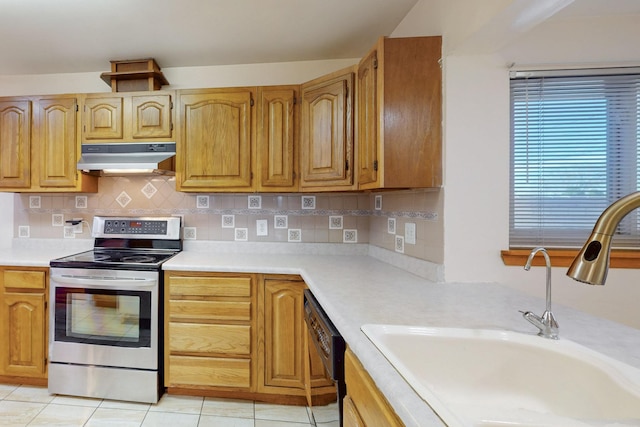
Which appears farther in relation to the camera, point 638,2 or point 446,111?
point 446,111

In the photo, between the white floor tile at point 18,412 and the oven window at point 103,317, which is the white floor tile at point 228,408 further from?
the white floor tile at point 18,412

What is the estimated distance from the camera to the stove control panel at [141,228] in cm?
230

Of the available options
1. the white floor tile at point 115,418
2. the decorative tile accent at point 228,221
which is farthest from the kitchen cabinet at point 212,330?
the decorative tile accent at point 228,221

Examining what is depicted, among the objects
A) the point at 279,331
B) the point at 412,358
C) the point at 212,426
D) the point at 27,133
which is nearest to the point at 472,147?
the point at 412,358

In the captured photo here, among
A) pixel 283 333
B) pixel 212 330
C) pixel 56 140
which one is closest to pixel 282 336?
pixel 283 333

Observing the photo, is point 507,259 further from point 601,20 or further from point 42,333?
point 42,333

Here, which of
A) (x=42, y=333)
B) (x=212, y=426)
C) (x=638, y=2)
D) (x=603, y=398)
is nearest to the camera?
(x=603, y=398)

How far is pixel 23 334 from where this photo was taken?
6.44 ft

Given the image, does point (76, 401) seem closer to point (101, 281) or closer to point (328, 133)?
point (101, 281)

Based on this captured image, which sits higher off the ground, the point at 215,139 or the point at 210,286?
the point at 215,139

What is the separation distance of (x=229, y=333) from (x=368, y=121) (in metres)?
1.54

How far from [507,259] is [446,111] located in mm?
800

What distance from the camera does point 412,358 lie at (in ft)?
2.89

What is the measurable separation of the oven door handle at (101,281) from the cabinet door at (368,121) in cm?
147
